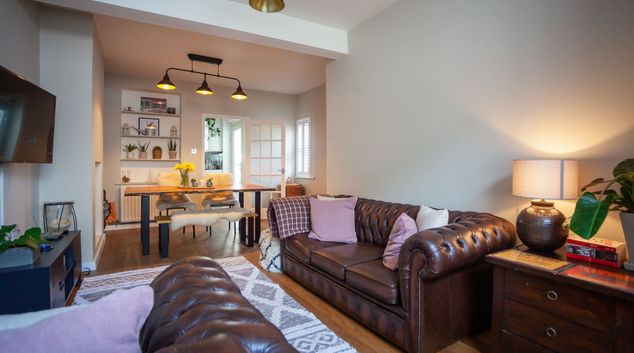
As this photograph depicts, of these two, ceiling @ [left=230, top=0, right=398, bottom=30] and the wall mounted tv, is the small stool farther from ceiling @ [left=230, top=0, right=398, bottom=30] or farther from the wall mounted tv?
ceiling @ [left=230, top=0, right=398, bottom=30]

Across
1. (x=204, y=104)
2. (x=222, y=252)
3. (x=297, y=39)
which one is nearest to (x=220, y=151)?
(x=204, y=104)

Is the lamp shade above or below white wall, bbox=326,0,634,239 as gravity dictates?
below

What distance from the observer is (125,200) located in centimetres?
555

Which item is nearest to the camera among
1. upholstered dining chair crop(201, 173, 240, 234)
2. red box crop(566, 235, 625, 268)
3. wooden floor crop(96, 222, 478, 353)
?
red box crop(566, 235, 625, 268)

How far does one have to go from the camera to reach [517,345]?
5.60 feet

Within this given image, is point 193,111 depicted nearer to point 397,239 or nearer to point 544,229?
point 397,239

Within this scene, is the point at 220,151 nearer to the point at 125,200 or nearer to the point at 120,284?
the point at 125,200

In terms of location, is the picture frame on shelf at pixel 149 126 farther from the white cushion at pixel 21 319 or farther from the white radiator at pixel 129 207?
the white cushion at pixel 21 319

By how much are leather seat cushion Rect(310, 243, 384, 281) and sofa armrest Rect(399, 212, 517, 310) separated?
0.56 meters

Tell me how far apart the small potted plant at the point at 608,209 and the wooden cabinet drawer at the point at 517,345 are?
0.58 m

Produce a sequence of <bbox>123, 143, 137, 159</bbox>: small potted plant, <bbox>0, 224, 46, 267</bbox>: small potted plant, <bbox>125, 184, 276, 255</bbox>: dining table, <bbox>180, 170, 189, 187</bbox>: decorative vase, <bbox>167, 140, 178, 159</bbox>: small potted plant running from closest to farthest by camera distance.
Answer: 1. <bbox>0, 224, 46, 267</bbox>: small potted plant
2. <bbox>125, 184, 276, 255</bbox>: dining table
3. <bbox>180, 170, 189, 187</bbox>: decorative vase
4. <bbox>123, 143, 137, 159</bbox>: small potted plant
5. <bbox>167, 140, 178, 159</bbox>: small potted plant

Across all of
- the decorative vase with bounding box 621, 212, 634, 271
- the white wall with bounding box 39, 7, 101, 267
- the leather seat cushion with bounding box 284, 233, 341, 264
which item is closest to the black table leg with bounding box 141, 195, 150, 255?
the white wall with bounding box 39, 7, 101, 267

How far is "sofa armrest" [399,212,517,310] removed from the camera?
5.72 ft

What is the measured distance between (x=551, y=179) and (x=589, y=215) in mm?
432
